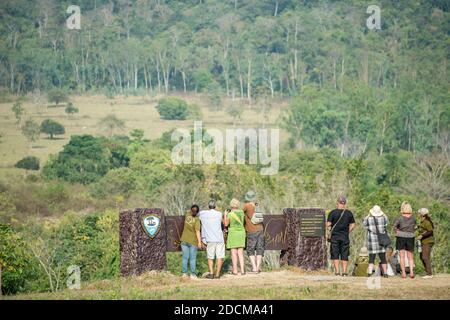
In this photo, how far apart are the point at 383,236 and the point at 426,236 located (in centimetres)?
103

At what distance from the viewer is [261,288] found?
2305cm

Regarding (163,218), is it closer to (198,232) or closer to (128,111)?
(198,232)

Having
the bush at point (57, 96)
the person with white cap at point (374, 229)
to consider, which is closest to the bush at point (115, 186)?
the bush at point (57, 96)

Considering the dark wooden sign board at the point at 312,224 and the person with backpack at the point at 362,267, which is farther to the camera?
the person with backpack at the point at 362,267

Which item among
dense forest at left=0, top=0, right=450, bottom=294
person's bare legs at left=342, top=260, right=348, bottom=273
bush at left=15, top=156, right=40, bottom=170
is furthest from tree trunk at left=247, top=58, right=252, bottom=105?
person's bare legs at left=342, top=260, right=348, bottom=273

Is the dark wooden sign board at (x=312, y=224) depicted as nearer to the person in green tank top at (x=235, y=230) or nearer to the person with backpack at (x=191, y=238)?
the person in green tank top at (x=235, y=230)

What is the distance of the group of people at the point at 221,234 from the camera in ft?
81.4

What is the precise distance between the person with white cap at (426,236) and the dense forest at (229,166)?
10.8 m

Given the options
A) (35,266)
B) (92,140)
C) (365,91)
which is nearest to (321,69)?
(365,91)

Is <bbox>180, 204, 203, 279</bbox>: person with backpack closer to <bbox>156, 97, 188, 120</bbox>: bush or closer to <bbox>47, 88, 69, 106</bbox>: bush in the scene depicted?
<bbox>156, 97, 188, 120</bbox>: bush

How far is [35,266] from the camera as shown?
51.9 metres

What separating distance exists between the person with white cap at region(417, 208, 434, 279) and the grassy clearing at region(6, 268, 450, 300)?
308 mm

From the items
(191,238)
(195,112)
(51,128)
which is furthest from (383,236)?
(195,112)

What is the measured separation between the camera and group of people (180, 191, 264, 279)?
24.8m
